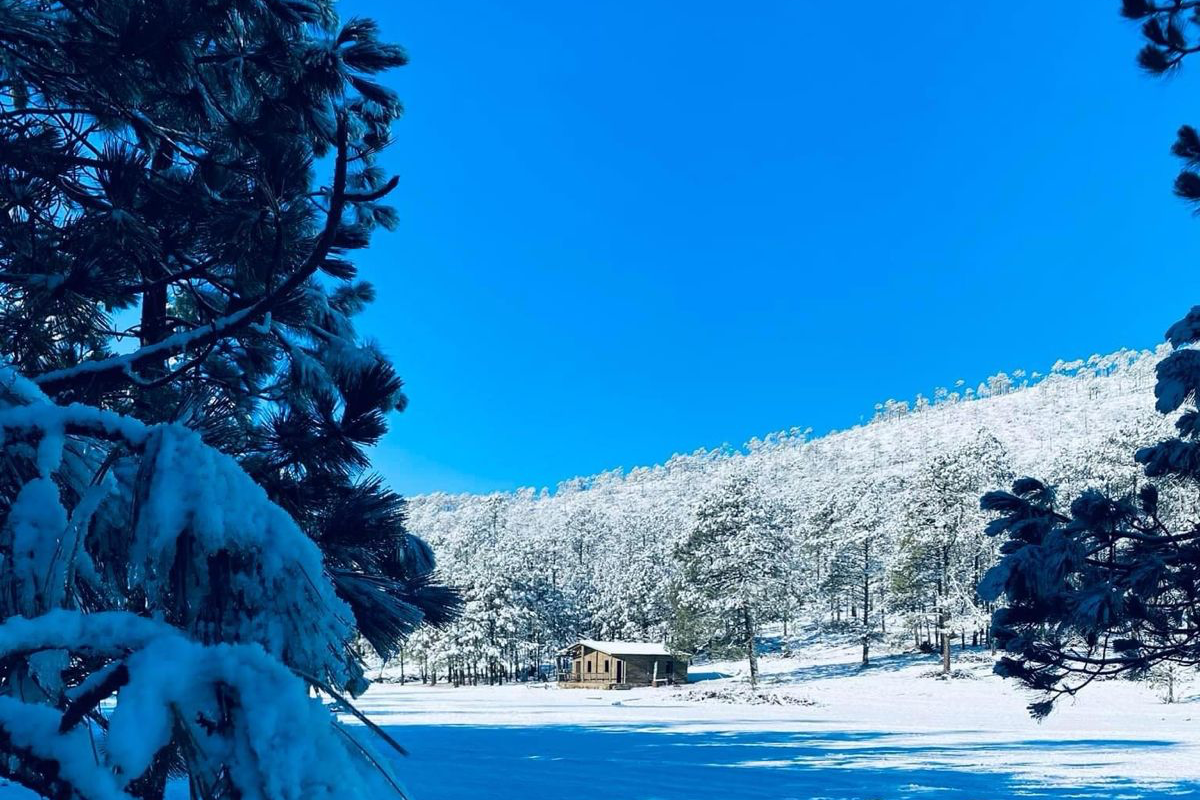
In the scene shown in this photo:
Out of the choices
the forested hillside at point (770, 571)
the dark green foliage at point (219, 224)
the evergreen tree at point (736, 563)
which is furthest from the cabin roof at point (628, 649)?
the dark green foliage at point (219, 224)

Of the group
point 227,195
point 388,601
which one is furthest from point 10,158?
point 388,601

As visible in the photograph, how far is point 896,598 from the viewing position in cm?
4359

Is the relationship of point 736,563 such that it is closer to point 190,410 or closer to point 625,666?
point 625,666

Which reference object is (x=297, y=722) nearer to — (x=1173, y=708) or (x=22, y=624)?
(x=22, y=624)

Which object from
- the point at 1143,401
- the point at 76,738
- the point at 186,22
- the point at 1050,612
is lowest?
the point at 1050,612

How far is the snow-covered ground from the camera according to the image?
1275 cm

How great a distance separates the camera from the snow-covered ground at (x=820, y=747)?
12750 mm

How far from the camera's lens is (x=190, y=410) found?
217 centimetres

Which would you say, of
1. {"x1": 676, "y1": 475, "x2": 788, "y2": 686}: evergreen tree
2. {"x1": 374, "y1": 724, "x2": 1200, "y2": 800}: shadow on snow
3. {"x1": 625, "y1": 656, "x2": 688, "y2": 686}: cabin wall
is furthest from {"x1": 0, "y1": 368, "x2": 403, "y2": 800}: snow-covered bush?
{"x1": 625, "y1": 656, "x2": 688, "y2": 686}: cabin wall

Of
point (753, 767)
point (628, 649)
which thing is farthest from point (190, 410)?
point (628, 649)

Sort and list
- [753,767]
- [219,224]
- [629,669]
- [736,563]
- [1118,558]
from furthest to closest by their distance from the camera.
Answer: [629,669] < [736,563] < [753,767] < [1118,558] < [219,224]

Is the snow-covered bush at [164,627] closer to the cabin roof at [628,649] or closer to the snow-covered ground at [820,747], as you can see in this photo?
the snow-covered ground at [820,747]

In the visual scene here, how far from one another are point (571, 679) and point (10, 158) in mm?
53650

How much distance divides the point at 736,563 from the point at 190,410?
37.3 meters
